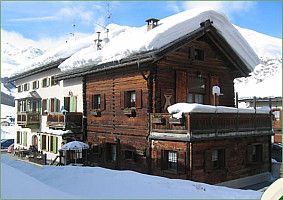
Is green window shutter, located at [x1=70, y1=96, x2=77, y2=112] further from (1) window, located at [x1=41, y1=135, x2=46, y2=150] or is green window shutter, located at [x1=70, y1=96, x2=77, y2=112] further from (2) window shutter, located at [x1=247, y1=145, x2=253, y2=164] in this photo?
(2) window shutter, located at [x1=247, y1=145, x2=253, y2=164]

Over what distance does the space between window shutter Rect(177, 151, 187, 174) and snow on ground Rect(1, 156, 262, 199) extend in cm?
435

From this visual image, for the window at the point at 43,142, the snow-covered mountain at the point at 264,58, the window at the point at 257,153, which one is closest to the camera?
the window at the point at 257,153

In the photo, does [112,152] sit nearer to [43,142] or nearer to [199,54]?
[199,54]

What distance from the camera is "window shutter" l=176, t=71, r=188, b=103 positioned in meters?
15.6

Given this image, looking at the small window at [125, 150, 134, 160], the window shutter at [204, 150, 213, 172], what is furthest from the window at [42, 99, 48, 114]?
the window shutter at [204, 150, 213, 172]

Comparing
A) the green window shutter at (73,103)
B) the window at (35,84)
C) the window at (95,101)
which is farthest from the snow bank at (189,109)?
the window at (35,84)

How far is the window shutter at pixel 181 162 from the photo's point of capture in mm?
12789

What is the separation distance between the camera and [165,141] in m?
13.6

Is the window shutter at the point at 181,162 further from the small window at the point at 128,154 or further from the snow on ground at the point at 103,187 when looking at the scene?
the snow on ground at the point at 103,187

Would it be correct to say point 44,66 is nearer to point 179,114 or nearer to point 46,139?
point 46,139

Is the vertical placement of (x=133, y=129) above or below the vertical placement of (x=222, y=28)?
below

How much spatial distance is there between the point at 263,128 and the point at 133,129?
7458 mm

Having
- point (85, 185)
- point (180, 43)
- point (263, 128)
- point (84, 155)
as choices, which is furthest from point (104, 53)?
point (85, 185)

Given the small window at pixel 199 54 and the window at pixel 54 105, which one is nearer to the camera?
the small window at pixel 199 54
